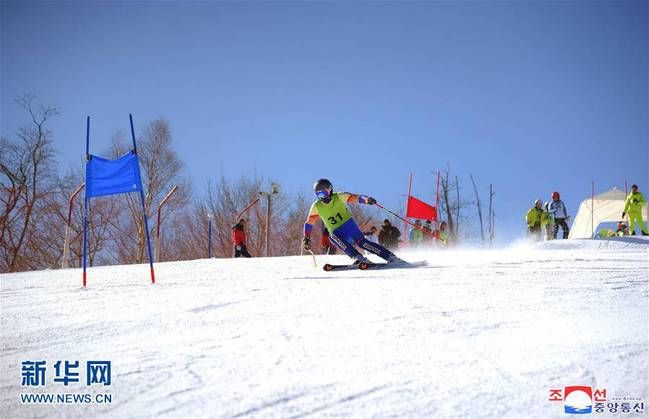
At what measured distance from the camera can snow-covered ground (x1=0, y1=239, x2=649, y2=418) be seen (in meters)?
2.21

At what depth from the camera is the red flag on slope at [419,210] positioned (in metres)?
16.1

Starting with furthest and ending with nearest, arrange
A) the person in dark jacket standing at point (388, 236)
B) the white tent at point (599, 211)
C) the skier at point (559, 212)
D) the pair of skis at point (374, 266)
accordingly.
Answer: the white tent at point (599, 211) < the person in dark jacket standing at point (388, 236) < the skier at point (559, 212) < the pair of skis at point (374, 266)

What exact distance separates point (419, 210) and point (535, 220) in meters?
3.80

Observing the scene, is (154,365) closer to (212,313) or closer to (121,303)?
(212,313)

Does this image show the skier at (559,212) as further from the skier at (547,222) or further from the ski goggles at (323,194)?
the ski goggles at (323,194)

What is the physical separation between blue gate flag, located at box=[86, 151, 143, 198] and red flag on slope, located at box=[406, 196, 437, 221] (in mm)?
10720

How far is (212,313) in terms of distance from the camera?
13.1 ft

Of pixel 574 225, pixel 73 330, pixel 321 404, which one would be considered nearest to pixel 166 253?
pixel 574 225

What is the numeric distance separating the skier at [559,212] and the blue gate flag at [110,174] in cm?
1276

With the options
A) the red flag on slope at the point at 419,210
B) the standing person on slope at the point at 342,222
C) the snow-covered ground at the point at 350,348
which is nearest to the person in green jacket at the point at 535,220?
the red flag on slope at the point at 419,210

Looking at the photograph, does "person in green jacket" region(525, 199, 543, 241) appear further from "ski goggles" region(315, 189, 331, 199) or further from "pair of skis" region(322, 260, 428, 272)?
"ski goggles" region(315, 189, 331, 199)

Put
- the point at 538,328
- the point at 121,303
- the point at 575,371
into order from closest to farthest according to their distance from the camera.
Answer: the point at 575,371
the point at 538,328
the point at 121,303

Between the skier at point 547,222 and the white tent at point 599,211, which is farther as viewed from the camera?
the white tent at point 599,211

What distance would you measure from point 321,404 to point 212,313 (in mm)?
2052
